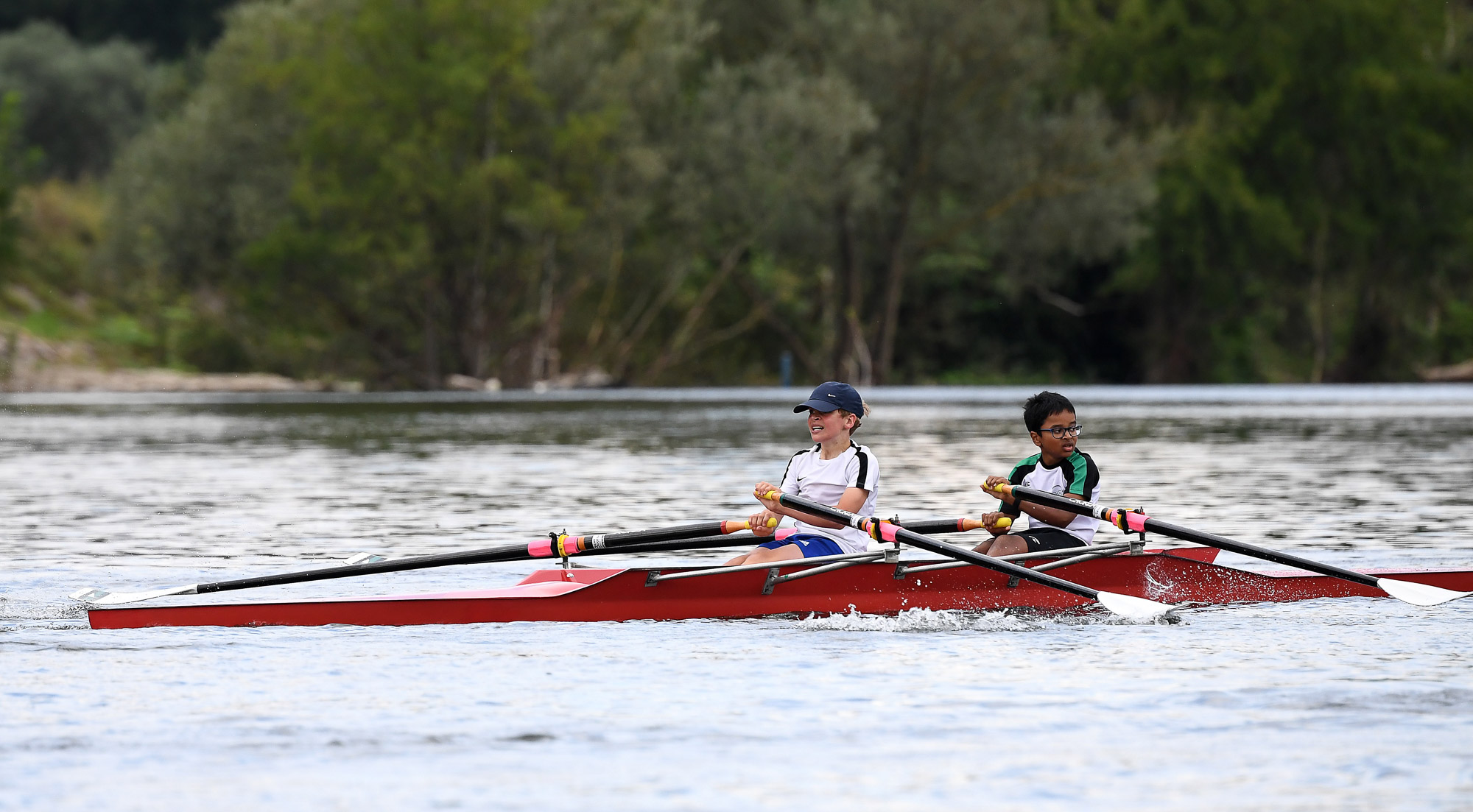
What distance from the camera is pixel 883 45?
209ft

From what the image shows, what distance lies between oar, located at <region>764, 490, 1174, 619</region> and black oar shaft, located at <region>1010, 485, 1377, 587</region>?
0.57m

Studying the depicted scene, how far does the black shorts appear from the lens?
1255 cm

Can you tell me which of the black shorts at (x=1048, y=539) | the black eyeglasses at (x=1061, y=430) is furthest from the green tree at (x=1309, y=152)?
the black eyeglasses at (x=1061, y=430)

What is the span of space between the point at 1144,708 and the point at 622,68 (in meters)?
58.5

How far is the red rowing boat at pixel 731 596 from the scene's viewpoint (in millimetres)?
11609

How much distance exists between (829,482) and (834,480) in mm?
41

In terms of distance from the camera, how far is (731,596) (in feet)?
39.4

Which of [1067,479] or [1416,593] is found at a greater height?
[1067,479]

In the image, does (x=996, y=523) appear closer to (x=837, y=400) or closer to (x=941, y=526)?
(x=941, y=526)

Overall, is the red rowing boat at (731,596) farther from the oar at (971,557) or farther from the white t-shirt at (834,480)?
the white t-shirt at (834,480)

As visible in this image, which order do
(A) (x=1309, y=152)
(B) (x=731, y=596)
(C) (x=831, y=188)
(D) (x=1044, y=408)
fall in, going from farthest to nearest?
(A) (x=1309, y=152)
(C) (x=831, y=188)
(D) (x=1044, y=408)
(B) (x=731, y=596)

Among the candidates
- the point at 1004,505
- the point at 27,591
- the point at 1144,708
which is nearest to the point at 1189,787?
the point at 1144,708

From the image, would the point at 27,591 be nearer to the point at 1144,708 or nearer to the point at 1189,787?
the point at 1144,708

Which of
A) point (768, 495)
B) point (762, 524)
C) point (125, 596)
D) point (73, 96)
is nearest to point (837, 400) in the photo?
point (768, 495)
